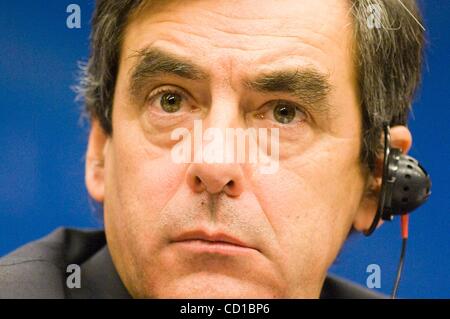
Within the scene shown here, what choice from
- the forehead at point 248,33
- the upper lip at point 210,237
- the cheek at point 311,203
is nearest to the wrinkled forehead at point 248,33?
the forehead at point 248,33

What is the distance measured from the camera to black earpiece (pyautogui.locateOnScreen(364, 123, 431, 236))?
142 cm

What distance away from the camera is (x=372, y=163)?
1514 mm

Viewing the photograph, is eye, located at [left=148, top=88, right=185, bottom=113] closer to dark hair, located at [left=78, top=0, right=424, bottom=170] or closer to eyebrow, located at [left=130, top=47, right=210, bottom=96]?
eyebrow, located at [left=130, top=47, right=210, bottom=96]

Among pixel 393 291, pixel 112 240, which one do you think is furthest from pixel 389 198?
pixel 112 240

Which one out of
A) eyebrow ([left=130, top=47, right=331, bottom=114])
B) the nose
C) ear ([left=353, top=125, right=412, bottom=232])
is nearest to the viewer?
the nose

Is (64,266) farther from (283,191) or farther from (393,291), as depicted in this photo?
(393,291)

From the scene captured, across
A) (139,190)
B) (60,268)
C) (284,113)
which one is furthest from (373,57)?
(60,268)

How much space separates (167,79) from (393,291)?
0.69m

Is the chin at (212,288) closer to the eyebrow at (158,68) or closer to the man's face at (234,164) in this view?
the man's face at (234,164)

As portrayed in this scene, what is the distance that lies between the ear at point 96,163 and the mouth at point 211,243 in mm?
398

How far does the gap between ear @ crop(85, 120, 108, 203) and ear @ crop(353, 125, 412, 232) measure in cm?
59

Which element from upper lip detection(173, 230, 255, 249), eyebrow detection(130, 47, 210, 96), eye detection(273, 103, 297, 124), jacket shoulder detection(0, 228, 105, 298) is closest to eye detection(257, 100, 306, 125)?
eye detection(273, 103, 297, 124)

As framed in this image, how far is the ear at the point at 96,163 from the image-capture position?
1.57m

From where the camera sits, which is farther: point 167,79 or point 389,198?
point 389,198
